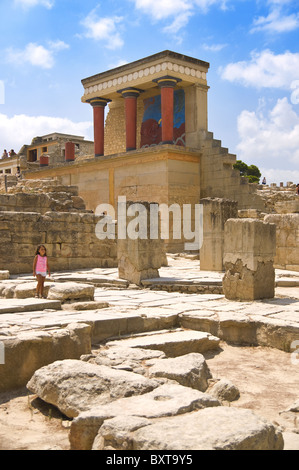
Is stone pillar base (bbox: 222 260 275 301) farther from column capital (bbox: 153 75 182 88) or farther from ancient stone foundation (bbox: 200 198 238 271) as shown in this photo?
column capital (bbox: 153 75 182 88)

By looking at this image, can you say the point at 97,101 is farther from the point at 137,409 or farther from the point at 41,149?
the point at 137,409

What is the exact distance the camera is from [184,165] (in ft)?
62.7

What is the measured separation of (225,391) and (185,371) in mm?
394

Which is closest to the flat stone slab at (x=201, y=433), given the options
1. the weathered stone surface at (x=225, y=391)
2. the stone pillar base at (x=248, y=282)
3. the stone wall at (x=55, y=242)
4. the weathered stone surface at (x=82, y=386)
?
the weathered stone surface at (x=82, y=386)

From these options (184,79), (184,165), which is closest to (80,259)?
(184,165)

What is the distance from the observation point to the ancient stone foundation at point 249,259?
7.38 meters

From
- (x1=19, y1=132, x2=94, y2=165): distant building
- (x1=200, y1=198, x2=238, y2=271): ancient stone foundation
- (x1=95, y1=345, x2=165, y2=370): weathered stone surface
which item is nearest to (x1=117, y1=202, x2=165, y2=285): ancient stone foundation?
(x1=200, y1=198, x2=238, y2=271): ancient stone foundation

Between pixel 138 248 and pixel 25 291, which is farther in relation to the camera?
pixel 138 248

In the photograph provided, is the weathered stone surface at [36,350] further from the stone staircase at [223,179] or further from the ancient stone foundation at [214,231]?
the stone staircase at [223,179]

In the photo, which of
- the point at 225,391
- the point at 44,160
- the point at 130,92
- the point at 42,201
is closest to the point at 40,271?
the point at 225,391

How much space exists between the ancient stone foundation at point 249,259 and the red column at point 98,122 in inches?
639

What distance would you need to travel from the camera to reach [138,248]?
9266 mm

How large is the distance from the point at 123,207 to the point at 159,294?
7.78ft
